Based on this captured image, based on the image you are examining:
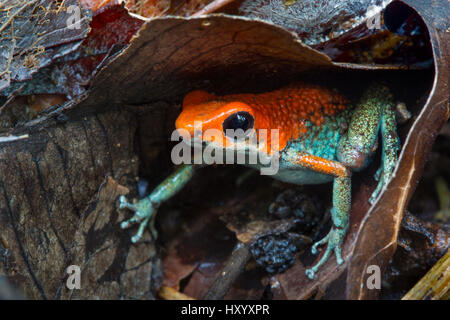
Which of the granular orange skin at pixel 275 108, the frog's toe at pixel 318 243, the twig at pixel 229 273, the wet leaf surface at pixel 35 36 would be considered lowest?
the twig at pixel 229 273

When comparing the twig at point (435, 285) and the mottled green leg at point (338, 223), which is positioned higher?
the mottled green leg at point (338, 223)

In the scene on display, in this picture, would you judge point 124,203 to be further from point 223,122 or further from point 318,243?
point 318,243

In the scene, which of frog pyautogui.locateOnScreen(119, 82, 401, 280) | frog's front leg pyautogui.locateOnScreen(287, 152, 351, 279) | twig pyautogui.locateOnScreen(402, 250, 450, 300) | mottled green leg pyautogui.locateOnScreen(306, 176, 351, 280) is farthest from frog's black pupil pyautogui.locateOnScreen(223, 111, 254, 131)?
twig pyautogui.locateOnScreen(402, 250, 450, 300)

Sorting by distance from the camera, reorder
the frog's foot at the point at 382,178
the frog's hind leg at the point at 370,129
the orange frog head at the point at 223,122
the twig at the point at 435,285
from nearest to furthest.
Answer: the twig at the point at 435,285, the orange frog head at the point at 223,122, the frog's foot at the point at 382,178, the frog's hind leg at the point at 370,129

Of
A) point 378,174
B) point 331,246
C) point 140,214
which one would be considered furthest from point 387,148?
point 140,214

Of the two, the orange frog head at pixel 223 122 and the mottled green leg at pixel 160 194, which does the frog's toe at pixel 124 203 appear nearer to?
the mottled green leg at pixel 160 194

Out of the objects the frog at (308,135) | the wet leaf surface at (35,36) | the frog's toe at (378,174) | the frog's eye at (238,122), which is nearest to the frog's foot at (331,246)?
the frog at (308,135)

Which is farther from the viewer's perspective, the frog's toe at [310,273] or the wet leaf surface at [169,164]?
the frog's toe at [310,273]
